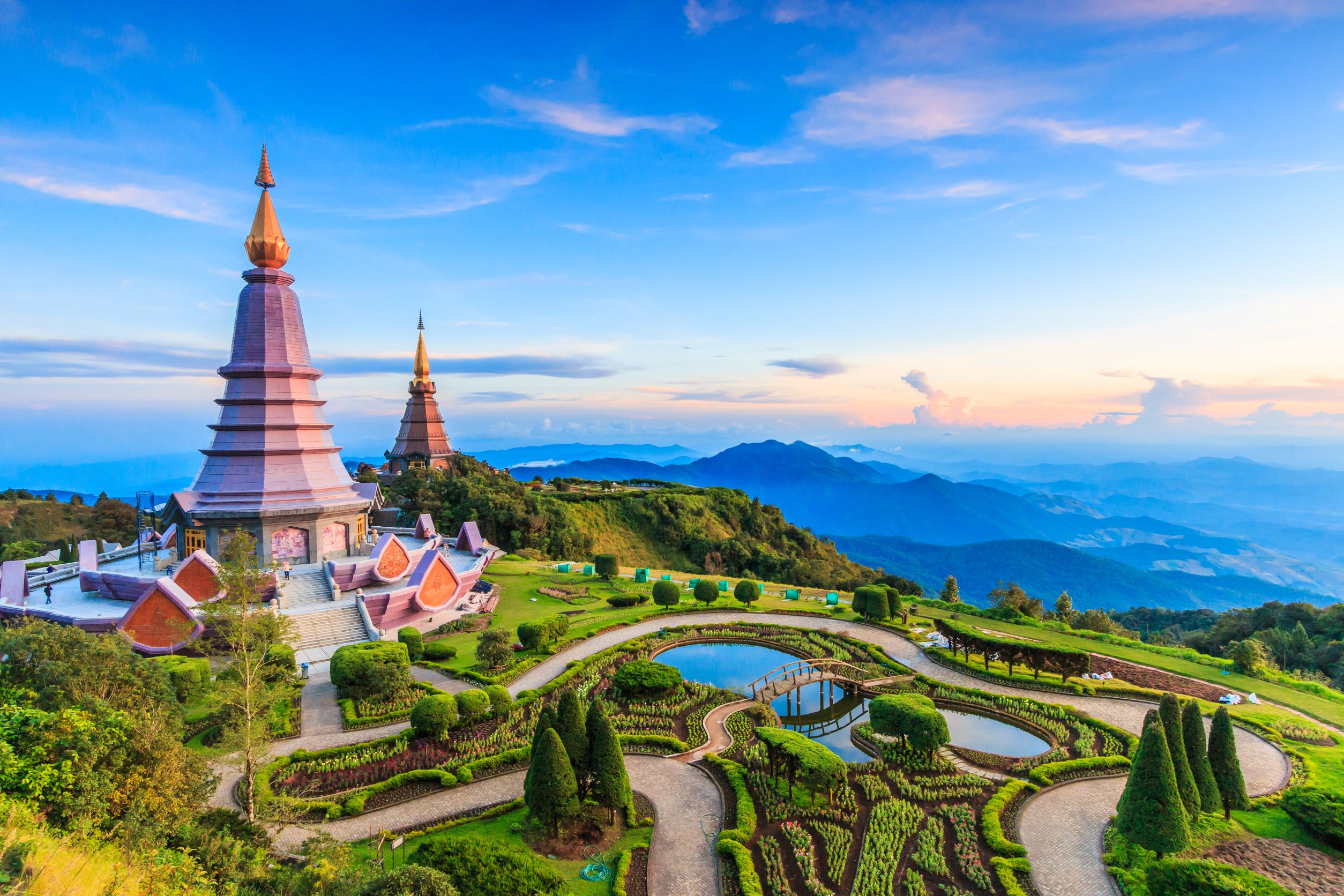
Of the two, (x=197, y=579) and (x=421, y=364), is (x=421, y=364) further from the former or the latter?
(x=197, y=579)

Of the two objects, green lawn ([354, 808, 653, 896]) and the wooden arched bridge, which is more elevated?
green lawn ([354, 808, 653, 896])

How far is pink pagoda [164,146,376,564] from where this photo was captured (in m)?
29.5

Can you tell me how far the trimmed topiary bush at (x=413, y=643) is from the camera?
2572 centimetres

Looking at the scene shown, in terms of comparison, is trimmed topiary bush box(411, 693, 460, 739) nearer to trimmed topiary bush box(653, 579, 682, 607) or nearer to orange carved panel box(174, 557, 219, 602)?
orange carved panel box(174, 557, 219, 602)

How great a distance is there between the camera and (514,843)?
14.2m

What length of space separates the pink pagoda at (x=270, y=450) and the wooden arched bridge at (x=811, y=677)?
2267 centimetres

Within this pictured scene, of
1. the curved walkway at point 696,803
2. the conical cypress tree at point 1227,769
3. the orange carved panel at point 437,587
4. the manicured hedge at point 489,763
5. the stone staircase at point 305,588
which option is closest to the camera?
the curved walkway at point 696,803

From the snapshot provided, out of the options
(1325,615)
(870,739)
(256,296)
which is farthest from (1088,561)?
(256,296)

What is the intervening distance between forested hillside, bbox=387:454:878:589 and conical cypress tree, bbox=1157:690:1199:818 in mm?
32462

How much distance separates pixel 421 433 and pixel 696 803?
51764mm

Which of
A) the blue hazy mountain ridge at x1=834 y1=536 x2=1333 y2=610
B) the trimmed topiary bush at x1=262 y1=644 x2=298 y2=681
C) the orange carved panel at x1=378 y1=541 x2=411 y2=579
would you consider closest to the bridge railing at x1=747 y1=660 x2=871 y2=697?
the trimmed topiary bush at x1=262 y1=644 x2=298 y2=681

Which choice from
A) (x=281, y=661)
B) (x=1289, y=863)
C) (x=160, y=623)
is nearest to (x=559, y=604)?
(x=281, y=661)

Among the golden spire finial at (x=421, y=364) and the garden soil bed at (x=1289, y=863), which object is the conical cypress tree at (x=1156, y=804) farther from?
the golden spire finial at (x=421, y=364)

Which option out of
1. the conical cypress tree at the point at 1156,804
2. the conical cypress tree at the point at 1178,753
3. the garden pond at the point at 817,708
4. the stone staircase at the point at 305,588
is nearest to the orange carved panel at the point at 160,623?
the stone staircase at the point at 305,588
